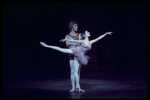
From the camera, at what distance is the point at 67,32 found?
825 cm

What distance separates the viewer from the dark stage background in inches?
309

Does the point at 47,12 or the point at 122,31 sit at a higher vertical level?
the point at 47,12

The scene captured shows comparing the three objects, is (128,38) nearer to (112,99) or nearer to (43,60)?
(43,60)

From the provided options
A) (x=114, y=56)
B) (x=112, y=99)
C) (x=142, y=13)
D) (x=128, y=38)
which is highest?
(x=142, y=13)

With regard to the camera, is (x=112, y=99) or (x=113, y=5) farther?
(x=113, y=5)

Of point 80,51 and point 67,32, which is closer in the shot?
point 80,51

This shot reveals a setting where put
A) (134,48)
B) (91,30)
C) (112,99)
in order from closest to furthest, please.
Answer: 1. (112,99)
2. (91,30)
3. (134,48)

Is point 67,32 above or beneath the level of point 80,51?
above

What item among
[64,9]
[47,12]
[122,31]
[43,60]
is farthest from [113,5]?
[43,60]

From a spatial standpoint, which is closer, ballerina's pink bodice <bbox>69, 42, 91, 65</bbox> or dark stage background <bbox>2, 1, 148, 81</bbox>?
ballerina's pink bodice <bbox>69, 42, 91, 65</bbox>

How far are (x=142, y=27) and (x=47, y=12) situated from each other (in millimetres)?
3423

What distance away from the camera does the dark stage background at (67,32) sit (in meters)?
7.84

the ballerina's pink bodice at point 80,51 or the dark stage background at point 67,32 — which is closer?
the ballerina's pink bodice at point 80,51

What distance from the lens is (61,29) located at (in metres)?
8.80
